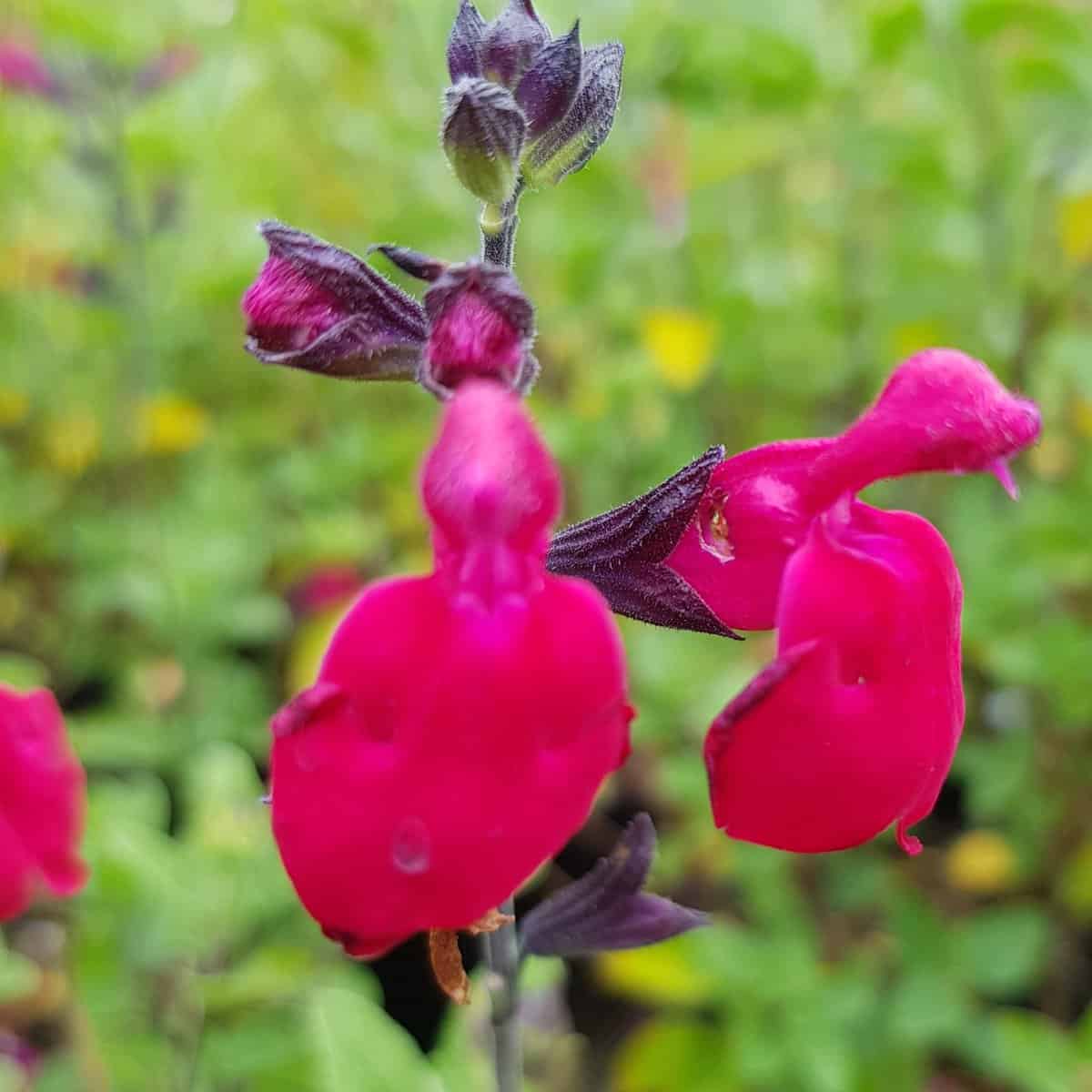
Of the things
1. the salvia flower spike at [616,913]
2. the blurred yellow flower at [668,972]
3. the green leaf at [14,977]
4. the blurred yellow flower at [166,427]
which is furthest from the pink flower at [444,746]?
the blurred yellow flower at [166,427]

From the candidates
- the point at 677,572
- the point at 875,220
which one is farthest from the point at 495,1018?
the point at 875,220

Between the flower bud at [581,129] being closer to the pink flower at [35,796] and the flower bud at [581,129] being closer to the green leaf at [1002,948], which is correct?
the pink flower at [35,796]

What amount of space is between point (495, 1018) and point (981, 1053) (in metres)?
0.86

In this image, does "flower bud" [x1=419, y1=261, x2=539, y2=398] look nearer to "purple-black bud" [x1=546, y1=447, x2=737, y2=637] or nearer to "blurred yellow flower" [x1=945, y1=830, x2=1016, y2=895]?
"purple-black bud" [x1=546, y1=447, x2=737, y2=637]

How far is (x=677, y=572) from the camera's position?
0.53 m

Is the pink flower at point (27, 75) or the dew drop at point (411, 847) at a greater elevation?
the pink flower at point (27, 75)

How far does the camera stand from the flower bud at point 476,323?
1.38 ft

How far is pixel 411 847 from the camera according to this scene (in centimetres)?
34

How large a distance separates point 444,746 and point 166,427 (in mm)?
1755

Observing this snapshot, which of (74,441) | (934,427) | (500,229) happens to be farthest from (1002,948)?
(74,441)

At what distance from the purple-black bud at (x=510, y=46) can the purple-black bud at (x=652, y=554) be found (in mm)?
202

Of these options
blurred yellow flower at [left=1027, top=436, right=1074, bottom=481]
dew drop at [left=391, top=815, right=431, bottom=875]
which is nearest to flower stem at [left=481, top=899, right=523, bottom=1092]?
dew drop at [left=391, top=815, right=431, bottom=875]

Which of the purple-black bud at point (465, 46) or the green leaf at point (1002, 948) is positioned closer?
the purple-black bud at point (465, 46)

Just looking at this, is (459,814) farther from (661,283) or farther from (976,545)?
(661,283)
